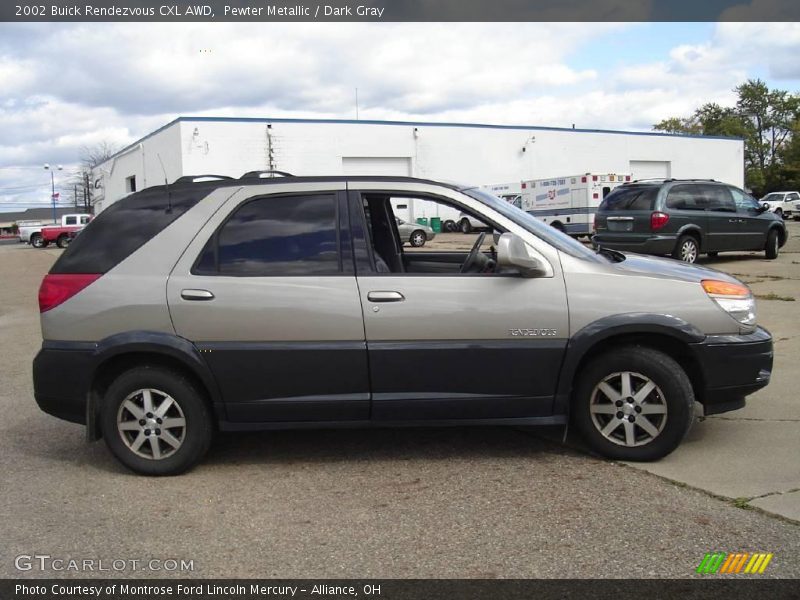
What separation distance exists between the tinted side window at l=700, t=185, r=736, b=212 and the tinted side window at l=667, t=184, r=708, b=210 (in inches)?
5.5

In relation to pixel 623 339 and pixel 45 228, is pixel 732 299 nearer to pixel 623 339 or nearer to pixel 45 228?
pixel 623 339

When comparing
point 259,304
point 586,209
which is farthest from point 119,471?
point 586,209

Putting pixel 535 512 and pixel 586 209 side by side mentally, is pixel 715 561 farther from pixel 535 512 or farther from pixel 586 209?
pixel 586 209

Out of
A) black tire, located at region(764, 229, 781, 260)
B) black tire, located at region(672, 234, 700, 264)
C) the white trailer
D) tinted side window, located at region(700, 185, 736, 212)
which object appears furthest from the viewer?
the white trailer

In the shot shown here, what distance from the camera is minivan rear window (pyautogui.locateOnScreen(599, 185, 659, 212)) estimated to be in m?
14.8

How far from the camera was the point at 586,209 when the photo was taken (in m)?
26.4

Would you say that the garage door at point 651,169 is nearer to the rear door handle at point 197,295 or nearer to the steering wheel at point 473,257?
the steering wheel at point 473,257

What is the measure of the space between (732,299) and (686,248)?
35.8 ft

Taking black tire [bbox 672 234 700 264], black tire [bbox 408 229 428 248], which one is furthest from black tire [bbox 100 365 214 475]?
black tire [bbox 672 234 700 264]

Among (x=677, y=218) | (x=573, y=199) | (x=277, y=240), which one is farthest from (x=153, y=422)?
(x=573, y=199)

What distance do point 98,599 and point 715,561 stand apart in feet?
9.01

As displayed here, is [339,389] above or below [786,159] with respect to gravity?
below

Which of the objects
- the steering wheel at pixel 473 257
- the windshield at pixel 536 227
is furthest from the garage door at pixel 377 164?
the windshield at pixel 536 227

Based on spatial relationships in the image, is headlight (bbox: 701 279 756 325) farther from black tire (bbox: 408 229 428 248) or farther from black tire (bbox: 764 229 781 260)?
black tire (bbox: 764 229 781 260)
